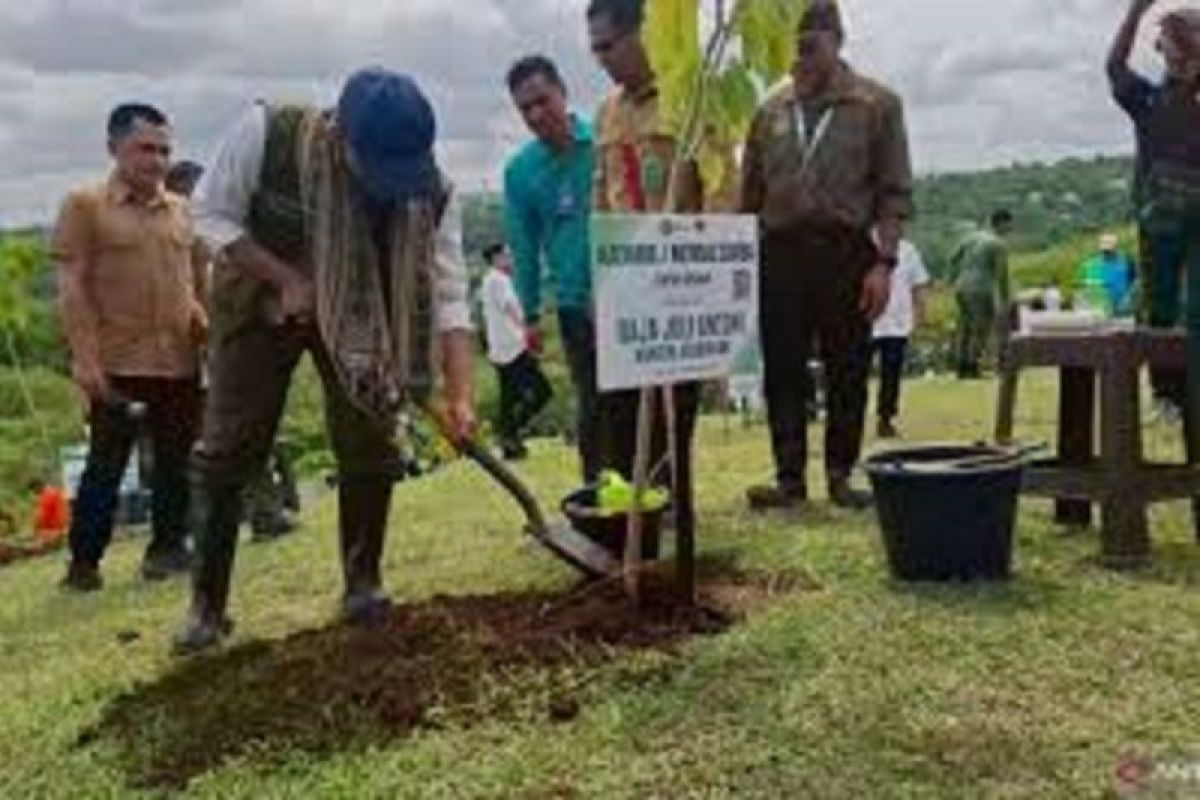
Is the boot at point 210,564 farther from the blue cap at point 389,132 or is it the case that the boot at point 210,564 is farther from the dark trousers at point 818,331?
the dark trousers at point 818,331

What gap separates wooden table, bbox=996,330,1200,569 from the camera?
7.16 metres

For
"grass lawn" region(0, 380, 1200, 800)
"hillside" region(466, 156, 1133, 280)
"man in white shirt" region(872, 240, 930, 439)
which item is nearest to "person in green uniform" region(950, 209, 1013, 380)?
"man in white shirt" region(872, 240, 930, 439)

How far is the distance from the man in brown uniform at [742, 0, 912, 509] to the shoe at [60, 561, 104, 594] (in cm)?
319

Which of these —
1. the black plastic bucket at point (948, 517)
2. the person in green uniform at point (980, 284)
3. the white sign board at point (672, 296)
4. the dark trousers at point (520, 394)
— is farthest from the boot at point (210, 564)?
the person in green uniform at point (980, 284)

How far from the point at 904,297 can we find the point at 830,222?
9.81 metres

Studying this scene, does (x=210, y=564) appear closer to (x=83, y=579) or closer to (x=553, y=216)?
(x=553, y=216)

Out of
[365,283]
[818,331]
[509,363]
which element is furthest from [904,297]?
[365,283]

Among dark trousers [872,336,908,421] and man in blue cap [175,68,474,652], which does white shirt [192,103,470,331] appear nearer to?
man in blue cap [175,68,474,652]

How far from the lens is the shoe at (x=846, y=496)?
843cm

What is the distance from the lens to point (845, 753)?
4.88 metres

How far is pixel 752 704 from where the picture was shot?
208 inches

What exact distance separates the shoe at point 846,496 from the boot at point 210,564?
2807mm

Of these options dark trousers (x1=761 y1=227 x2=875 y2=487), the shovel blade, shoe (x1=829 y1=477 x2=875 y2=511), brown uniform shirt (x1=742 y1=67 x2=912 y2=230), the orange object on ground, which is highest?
brown uniform shirt (x1=742 y1=67 x2=912 y2=230)

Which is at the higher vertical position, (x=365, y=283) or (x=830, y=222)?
(x=830, y=222)
